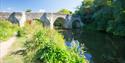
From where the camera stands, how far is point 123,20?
114 ft

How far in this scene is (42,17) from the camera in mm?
57844

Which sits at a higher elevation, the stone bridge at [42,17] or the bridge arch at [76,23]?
the stone bridge at [42,17]

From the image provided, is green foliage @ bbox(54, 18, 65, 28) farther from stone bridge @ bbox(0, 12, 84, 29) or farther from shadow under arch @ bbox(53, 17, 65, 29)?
stone bridge @ bbox(0, 12, 84, 29)

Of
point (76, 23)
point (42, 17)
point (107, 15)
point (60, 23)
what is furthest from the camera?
point (60, 23)

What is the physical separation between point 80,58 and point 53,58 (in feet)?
4.11

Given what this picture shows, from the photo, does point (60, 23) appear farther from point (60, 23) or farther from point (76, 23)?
point (76, 23)

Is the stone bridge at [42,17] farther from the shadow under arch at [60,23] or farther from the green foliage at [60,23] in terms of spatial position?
the green foliage at [60,23]

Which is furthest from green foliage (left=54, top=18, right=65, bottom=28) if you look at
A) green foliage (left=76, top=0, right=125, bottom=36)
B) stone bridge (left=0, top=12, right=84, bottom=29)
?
green foliage (left=76, top=0, right=125, bottom=36)

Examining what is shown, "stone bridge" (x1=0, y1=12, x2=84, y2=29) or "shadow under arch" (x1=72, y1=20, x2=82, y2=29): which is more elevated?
"stone bridge" (x1=0, y1=12, x2=84, y2=29)


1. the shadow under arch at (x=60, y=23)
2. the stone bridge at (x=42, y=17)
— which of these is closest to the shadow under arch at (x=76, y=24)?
the stone bridge at (x=42, y=17)

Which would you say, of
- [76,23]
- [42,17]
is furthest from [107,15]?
[76,23]

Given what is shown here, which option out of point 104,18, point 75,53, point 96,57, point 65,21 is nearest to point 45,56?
point 75,53

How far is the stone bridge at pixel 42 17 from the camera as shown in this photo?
5000 centimetres

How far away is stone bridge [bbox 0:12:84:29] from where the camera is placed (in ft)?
164
